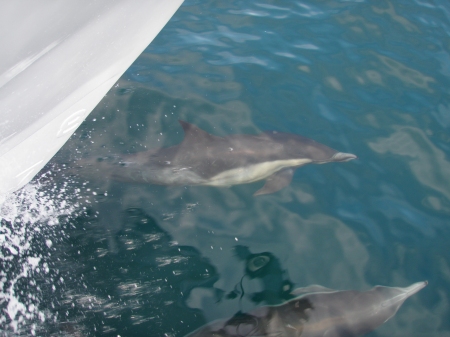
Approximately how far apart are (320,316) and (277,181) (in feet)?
6.58

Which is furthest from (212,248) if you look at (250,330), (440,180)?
(440,180)

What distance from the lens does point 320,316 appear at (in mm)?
4195

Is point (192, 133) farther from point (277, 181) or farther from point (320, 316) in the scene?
point (320, 316)

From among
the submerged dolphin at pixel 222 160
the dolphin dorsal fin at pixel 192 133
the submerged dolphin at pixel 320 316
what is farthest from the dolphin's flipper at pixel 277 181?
the submerged dolphin at pixel 320 316

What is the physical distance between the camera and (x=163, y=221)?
5242mm

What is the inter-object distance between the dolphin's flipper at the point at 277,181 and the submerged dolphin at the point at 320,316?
4.72ft

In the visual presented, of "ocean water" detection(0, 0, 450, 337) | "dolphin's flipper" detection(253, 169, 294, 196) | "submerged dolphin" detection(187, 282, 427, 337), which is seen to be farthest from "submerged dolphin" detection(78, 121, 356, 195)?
"submerged dolphin" detection(187, 282, 427, 337)

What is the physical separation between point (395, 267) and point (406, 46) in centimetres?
477

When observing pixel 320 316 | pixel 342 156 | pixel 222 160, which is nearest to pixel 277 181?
pixel 222 160

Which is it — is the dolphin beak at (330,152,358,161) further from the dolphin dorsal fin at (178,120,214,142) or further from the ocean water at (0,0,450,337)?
the dolphin dorsal fin at (178,120,214,142)

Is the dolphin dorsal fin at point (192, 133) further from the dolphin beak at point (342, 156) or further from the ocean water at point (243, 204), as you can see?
the dolphin beak at point (342, 156)

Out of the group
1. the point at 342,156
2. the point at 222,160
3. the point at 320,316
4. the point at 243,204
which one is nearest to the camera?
the point at 320,316

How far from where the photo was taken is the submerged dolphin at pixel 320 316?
3.98m

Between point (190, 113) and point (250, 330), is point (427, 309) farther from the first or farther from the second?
point (190, 113)
